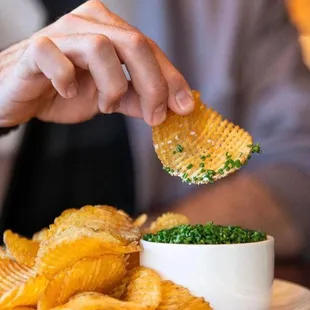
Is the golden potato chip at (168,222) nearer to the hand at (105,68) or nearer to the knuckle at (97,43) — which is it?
the hand at (105,68)

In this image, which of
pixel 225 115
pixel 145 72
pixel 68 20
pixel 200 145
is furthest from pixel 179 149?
pixel 225 115

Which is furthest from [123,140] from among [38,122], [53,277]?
[53,277]

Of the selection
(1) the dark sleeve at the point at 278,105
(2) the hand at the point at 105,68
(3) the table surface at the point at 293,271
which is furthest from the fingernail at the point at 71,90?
(3) the table surface at the point at 293,271

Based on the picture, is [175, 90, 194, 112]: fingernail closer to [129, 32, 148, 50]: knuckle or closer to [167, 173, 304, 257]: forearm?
[129, 32, 148, 50]: knuckle

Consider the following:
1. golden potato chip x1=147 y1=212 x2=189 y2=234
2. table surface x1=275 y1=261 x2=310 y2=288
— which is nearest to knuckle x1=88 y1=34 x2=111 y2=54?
golden potato chip x1=147 y1=212 x2=189 y2=234

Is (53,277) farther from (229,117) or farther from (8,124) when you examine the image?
(229,117)

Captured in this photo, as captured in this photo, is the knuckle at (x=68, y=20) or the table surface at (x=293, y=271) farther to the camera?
the table surface at (x=293, y=271)

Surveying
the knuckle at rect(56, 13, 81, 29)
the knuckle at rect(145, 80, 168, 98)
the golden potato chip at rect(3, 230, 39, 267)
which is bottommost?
the golden potato chip at rect(3, 230, 39, 267)
